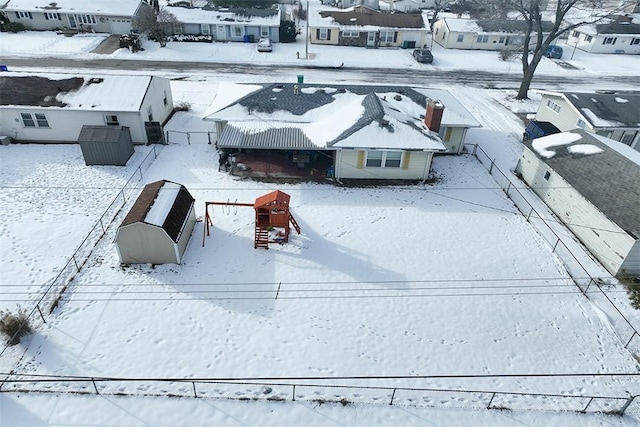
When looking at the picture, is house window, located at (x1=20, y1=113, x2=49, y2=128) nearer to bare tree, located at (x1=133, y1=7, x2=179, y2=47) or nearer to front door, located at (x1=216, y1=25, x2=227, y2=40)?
bare tree, located at (x1=133, y1=7, x2=179, y2=47)

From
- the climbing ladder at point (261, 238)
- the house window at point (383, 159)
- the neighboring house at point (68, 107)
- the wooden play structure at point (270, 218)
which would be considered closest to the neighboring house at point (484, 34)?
the house window at point (383, 159)

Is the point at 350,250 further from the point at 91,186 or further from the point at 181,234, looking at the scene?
the point at 91,186

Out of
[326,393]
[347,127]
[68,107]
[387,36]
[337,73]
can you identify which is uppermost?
[347,127]

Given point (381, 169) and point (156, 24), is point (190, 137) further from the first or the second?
point (156, 24)

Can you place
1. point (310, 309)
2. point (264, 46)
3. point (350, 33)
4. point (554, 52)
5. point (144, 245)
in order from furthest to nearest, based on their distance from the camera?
1. point (554, 52)
2. point (350, 33)
3. point (264, 46)
4. point (144, 245)
5. point (310, 309)

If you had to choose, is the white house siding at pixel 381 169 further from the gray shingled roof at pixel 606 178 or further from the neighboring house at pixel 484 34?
the neighboring house at pixel 484 34

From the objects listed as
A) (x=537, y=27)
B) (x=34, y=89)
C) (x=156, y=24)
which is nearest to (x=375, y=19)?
(x=537, y=27)

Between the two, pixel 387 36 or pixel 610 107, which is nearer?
pixel 610 107
